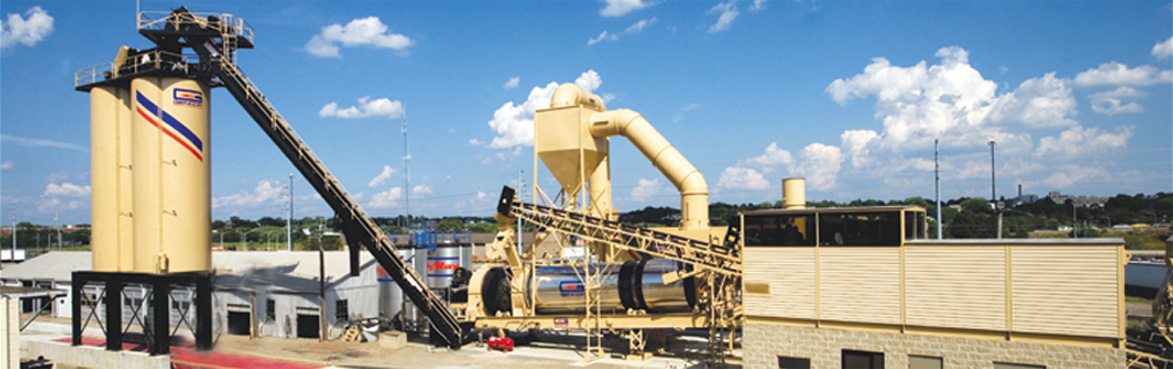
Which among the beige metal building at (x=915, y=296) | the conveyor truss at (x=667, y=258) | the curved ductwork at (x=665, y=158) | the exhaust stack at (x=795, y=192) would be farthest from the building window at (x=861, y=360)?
the curved ductwork at (x=665, y=158)

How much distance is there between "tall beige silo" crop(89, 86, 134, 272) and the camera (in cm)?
3153

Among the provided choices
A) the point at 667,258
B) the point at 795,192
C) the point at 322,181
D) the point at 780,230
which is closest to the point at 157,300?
the point at 322,181

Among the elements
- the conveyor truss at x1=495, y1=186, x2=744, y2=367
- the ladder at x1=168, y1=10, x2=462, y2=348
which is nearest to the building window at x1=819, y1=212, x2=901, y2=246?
the conveyor truss at x1=495, y1=186, x2=744, y2=367

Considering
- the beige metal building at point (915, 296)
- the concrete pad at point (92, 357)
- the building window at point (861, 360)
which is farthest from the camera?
the concrete pad at point (92, 357)

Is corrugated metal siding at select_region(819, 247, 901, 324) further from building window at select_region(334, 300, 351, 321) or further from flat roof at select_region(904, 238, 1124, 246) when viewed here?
building window at select_region(334, 300, 351, 321)

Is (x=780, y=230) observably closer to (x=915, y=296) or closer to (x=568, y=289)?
(x=915, y=296)

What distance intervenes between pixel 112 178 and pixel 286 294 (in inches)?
427

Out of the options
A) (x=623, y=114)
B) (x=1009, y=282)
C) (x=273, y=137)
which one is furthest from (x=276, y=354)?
(x=1009, y=282)

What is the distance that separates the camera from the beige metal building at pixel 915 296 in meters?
19.9

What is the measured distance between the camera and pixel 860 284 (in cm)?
2277

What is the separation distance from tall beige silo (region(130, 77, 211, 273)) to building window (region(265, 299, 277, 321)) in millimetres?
9373

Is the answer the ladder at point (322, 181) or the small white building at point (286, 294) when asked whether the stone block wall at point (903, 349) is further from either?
the small white building at point (286, 294)

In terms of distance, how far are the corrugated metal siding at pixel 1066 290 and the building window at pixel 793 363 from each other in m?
6.20

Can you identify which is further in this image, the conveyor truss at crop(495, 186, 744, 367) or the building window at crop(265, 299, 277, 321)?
the building window at crop(265, 299, 277, 321)
